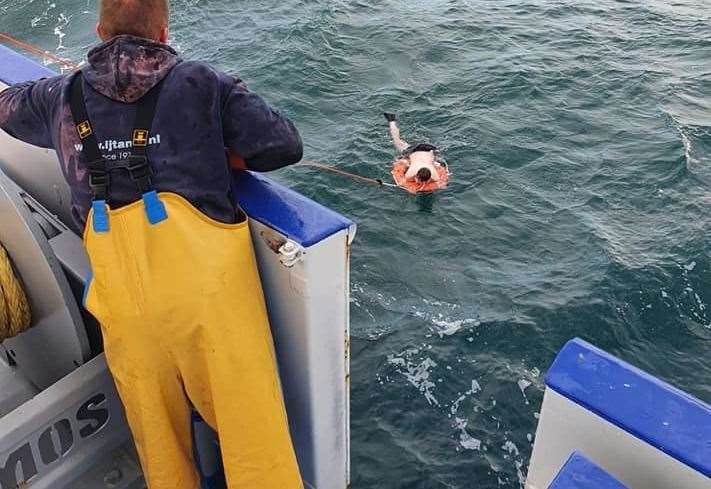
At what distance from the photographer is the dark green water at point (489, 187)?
5.64 m

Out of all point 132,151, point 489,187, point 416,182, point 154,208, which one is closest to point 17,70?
point 132,151

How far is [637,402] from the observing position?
2107 millimetres

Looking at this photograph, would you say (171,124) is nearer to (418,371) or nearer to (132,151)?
(132,151)

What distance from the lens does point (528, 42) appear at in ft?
39.2

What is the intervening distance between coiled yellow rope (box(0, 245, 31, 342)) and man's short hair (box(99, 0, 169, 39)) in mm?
1098

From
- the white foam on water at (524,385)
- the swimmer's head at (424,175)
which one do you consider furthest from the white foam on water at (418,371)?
the swimmer's head at (424,175)

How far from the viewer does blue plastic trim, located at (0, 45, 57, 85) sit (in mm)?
3309

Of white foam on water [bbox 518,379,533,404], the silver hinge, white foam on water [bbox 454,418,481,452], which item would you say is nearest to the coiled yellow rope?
the silver hinge

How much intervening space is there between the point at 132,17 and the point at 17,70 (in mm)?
1265

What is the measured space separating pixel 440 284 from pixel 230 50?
690 centimetres

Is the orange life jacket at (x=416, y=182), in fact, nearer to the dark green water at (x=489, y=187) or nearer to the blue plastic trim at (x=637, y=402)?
the dark green water at (x=489, y=187)

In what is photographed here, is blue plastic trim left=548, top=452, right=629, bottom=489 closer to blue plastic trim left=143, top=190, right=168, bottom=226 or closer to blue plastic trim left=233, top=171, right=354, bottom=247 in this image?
blue plastic trim left=233, top=171, right=354, bottom=247

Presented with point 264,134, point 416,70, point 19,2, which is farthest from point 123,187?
point 19,2

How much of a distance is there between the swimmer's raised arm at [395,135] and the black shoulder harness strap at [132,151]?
272 inches
